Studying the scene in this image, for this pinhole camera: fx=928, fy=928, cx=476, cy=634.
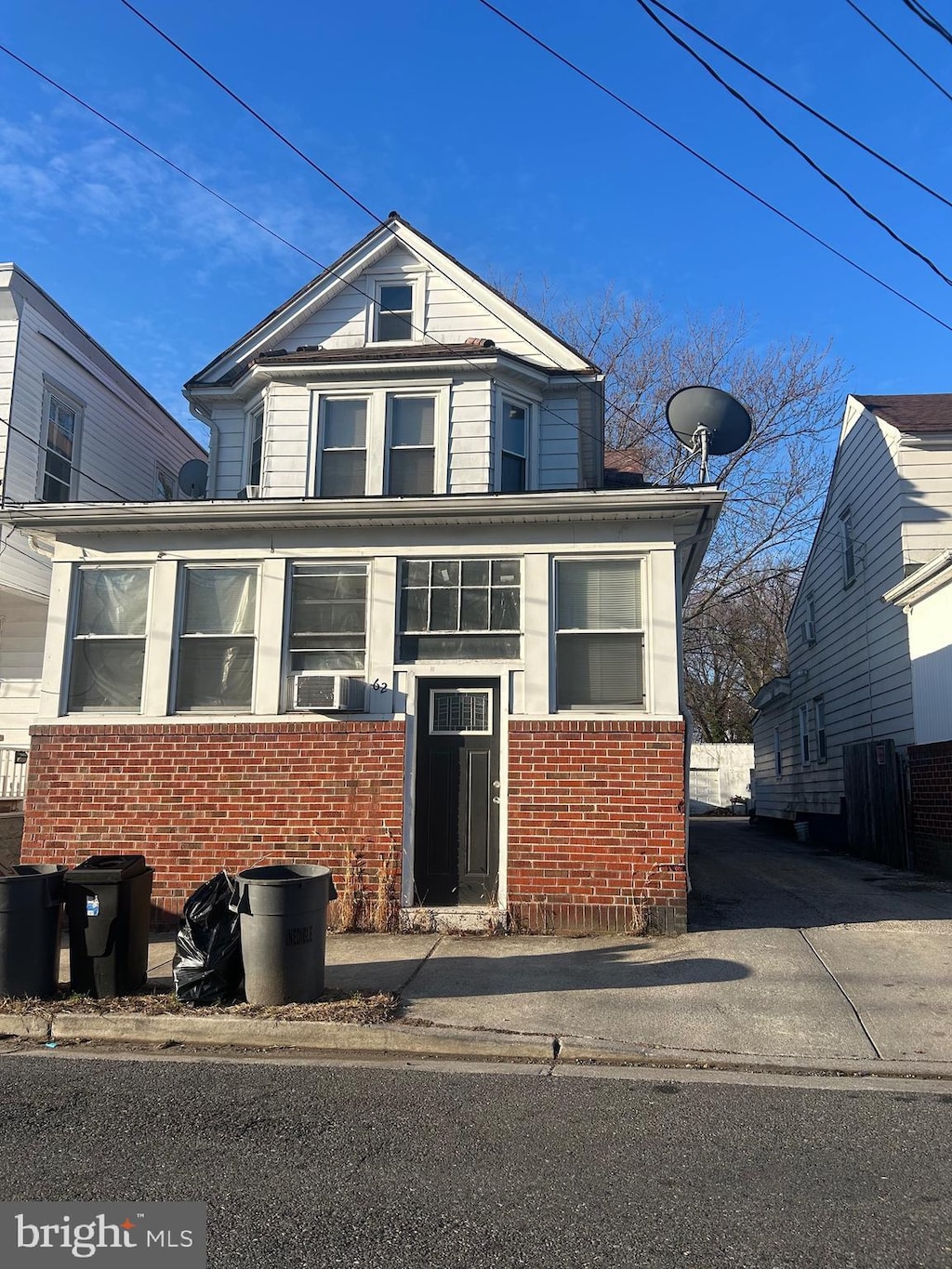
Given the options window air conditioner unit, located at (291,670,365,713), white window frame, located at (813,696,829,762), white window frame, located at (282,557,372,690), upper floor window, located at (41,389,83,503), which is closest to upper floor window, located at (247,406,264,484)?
white window frame, located at (282,557,372,690)

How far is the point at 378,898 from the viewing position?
354 inches

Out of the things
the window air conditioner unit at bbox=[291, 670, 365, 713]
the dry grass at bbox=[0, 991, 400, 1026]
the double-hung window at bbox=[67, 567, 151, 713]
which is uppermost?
the double-hung window at bbox=[67, 567, 151, 713]

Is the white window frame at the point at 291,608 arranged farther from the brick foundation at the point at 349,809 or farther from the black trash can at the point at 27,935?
the black trash can at the point at 27,935

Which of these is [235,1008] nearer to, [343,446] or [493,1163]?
[493,1163]

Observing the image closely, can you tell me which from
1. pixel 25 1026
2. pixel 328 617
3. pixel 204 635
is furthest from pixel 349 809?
pixel 25 1026

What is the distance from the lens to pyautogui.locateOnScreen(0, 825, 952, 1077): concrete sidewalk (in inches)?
231

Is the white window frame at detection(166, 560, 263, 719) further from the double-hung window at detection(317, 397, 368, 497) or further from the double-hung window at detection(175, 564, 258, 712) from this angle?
the double-hung window at detection(317, 397, 368, 497)

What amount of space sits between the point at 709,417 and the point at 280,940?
727cm

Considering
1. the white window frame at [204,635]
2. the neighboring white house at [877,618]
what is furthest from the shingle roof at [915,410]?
the white window frame at [204,635]

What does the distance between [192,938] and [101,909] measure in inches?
29.1

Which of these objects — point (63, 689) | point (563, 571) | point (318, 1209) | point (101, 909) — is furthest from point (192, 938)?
point (563, 571)

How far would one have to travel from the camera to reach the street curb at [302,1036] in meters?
5.91

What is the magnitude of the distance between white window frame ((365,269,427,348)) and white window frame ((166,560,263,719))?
162 inches

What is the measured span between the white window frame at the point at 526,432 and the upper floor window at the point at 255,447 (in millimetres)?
3201
